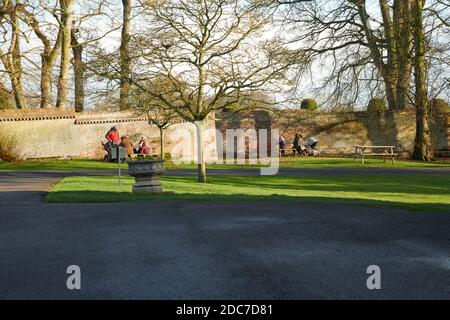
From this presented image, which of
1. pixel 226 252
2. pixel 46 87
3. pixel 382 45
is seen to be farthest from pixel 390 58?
pixel 226 252

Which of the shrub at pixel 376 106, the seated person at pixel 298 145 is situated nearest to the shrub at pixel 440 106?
the shrub at pixel 376 106

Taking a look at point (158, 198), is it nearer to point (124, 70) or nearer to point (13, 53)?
point (124, 70)

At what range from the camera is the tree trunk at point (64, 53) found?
1479 inches

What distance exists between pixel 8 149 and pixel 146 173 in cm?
2058

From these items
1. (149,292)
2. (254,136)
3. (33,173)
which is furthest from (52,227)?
(254,136)

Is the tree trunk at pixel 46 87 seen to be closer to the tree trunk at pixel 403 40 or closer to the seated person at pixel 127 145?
the seated person at pixel 127 145

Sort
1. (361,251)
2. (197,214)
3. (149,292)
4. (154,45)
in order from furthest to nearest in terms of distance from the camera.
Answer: (154,45) < (197,214) < (361,251) < (149,292)

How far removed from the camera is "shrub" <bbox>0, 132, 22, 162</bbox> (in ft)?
116

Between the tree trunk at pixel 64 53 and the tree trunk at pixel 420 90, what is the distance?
19860mm

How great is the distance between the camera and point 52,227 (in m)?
10.5

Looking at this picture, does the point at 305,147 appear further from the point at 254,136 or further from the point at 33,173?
the point at 33,173

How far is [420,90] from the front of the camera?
3228cm

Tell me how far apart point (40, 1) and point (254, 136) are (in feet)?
50.9
